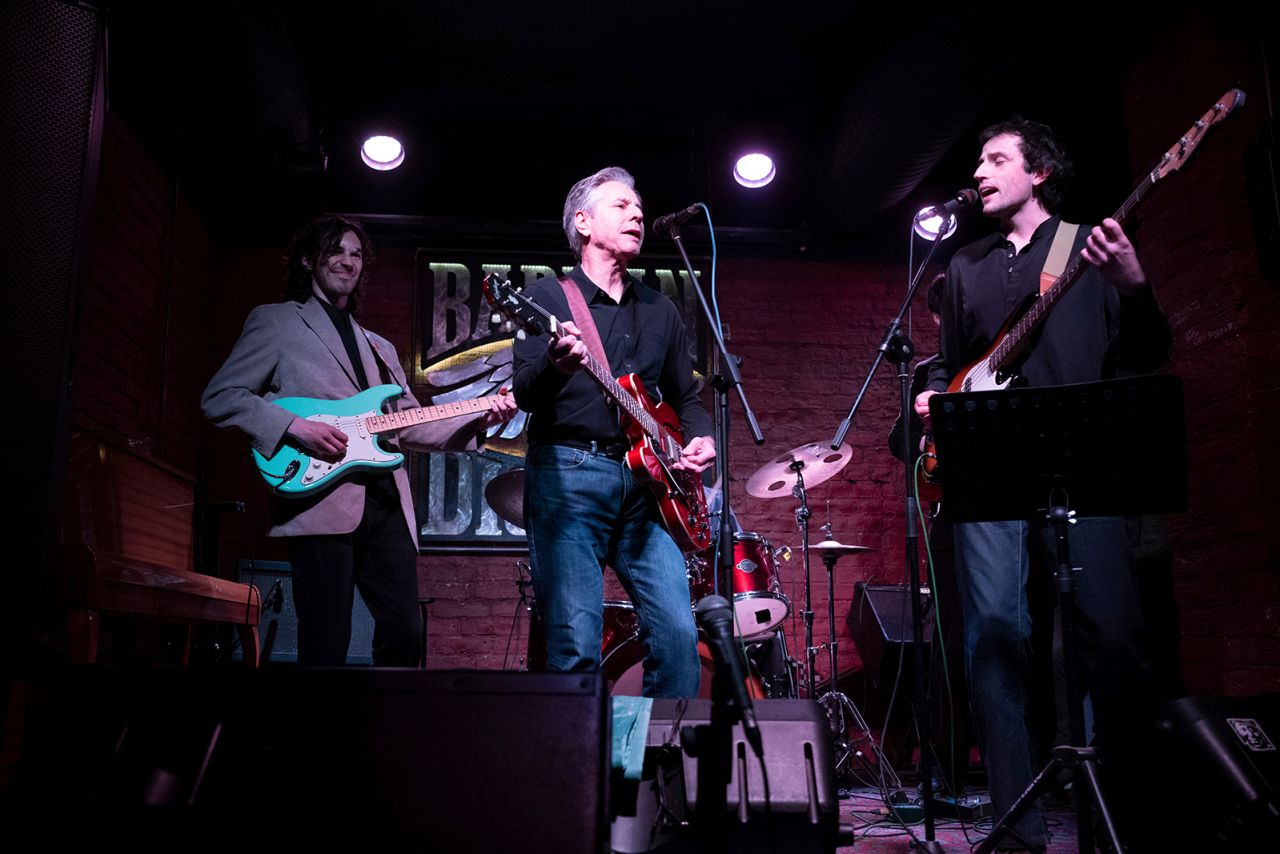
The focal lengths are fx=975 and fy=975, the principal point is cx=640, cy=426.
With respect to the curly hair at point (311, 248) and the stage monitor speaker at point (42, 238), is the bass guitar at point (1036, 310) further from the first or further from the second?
the curly hair at point (311, 248)

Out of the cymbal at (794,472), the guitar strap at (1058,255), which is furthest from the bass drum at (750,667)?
the guitar strap at (1058,255)

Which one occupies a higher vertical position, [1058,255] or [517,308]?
[1058,255]

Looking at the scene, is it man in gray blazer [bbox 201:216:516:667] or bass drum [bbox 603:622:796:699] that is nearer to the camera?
man in gray blazer [bbox 201:216:516:667]

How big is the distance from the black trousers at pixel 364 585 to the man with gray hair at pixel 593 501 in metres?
0.78

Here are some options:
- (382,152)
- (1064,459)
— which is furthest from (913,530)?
(382,152)

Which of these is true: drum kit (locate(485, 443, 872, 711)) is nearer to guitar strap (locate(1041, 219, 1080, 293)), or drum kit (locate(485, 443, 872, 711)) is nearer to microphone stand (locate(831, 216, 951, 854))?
microphone stand (locate(831, 216, 951, 854))

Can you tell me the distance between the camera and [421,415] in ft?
11.9

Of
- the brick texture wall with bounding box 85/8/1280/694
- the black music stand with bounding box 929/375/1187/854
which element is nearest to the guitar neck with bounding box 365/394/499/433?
the brick texture wall with bounding box 85/8/1280/694

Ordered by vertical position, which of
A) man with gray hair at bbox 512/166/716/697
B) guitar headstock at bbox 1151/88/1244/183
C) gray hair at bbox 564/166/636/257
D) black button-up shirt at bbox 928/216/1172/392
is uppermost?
gray hair at bbox 564/166/636/257

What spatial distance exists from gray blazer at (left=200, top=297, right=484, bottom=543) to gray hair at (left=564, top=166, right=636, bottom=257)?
0.93 meters

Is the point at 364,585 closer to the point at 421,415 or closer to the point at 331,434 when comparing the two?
the point at 331,434

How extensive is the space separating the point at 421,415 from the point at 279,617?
88.2 inches

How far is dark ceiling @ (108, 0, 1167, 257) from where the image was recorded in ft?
15.1

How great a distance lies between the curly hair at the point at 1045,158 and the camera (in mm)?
3184
